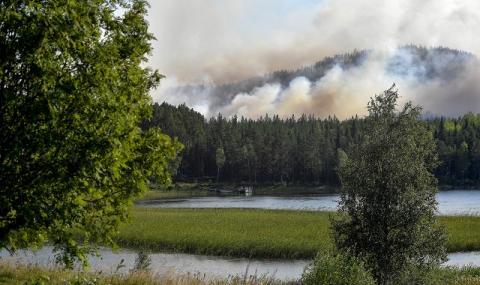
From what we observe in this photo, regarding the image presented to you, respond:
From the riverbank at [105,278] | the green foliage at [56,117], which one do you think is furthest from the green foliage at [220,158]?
the green foliage at [56,117]

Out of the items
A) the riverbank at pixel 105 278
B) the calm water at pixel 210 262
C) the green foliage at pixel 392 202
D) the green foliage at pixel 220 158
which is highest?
the green foliage at pixel 220 158

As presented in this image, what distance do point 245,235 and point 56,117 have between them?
3987 centimetres

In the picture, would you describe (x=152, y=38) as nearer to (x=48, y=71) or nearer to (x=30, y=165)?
(x=48, y=71)

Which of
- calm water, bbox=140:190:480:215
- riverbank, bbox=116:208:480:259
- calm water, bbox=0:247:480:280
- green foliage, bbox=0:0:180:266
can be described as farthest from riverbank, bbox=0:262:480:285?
calm water, bbox=140:190:480:215

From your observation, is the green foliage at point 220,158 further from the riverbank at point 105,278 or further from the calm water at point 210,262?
the riverbank at point 105,278

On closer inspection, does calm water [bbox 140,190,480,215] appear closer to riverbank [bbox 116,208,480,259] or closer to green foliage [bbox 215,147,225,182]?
riverbank [bbox 116,208,480,259]

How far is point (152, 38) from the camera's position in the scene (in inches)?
536

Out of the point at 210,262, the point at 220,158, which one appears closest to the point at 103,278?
the point at 210,262

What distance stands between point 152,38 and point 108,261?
29.6 meters

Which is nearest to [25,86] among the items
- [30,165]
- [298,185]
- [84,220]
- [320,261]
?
[30,165]

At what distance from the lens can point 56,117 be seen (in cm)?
1011

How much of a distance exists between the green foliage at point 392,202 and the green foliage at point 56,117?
13510 millimetres

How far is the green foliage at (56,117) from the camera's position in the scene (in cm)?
1034

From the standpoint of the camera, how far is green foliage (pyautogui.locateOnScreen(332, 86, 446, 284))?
71.3 feet
